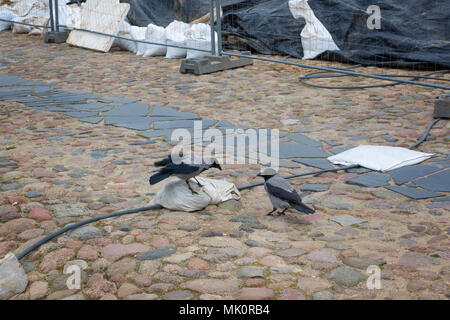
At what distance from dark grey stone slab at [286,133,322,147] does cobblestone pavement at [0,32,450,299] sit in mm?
140

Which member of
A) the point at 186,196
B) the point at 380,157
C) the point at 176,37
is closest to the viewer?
the point at 186,196

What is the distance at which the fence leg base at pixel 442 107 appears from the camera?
6.52m

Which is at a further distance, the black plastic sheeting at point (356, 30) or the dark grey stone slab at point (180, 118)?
the black plastic sheeting at point (356, 30)

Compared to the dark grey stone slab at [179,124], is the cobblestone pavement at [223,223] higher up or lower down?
lower down

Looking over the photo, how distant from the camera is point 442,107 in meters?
6.55

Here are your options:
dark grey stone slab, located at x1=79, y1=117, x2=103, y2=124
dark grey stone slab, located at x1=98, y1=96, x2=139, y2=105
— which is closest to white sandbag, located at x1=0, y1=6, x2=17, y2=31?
dark grey stone slab, located at x1=98, y1=96, x2=139, y2=105

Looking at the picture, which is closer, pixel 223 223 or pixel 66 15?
pixel 223 223

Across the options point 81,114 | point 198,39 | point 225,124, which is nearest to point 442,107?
point 225,124

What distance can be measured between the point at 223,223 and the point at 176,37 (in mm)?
7653

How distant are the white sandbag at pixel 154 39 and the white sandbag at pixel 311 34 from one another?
271cm

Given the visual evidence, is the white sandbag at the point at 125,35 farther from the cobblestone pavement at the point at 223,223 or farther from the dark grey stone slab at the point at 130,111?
the cobblestone pavement at the point at 223,223

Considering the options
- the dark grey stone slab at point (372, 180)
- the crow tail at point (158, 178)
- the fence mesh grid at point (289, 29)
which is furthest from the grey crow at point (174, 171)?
the fence mesh grid at point (289, 29)

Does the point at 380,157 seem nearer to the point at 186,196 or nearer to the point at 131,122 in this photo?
the point at 186,196
